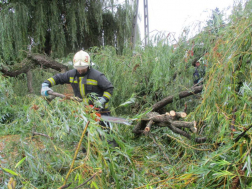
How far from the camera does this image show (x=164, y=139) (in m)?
2.40

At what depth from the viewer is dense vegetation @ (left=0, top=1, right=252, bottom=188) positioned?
1229 mm

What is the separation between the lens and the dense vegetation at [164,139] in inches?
48.4

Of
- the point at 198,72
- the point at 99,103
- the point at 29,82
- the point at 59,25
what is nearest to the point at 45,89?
the point at 99,103

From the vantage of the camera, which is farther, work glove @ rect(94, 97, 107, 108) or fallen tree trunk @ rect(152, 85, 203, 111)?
fallen tree trunk @ rect(152, 85, 203, 111)

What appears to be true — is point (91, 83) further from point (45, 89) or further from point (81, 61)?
point (45, 89)

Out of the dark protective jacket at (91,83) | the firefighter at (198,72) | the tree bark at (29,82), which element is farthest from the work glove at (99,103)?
the tree bark at (29,82)

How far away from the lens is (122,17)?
218 inches

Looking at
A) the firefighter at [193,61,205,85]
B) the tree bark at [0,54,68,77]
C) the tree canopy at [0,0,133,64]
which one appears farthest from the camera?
the tree canopy at [0,0,133,64]

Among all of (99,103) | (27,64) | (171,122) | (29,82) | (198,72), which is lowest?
(171,122)

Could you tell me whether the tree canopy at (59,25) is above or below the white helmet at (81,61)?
above

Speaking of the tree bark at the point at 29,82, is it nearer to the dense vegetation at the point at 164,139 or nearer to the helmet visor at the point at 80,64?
the helmet visor at the point at 80,64

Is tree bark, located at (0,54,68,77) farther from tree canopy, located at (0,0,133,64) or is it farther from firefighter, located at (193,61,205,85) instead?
firefighter, located at (193,61,205,85)

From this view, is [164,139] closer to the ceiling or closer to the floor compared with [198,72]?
closer to the floor

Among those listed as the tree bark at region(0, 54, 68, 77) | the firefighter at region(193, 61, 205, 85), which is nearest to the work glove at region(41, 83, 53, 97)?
the tree bark at region(0, 54, 68, 77)
